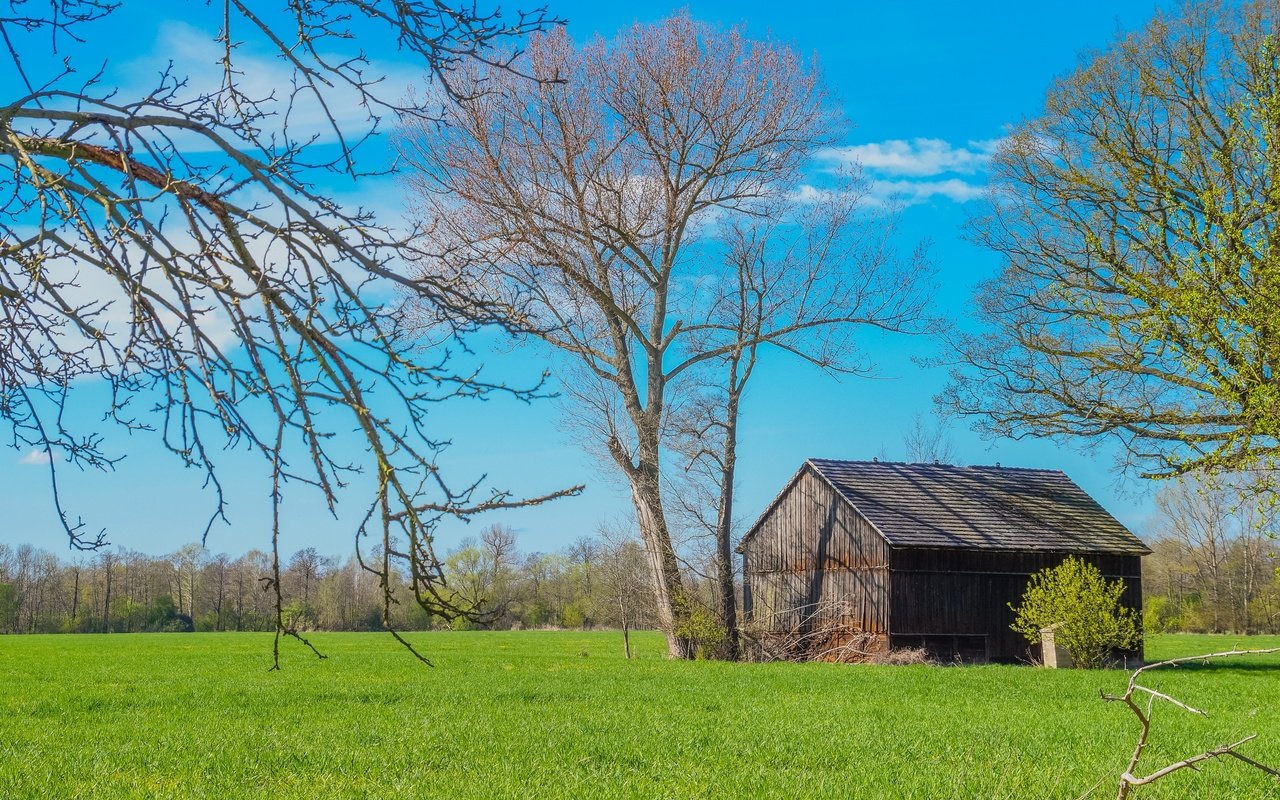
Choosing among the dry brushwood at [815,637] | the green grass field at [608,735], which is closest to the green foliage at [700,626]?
the dry brushwood at [815,637]

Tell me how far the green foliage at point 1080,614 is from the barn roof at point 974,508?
6.83 feet

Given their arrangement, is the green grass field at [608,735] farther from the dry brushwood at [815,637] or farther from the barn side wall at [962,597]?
the dry brushwood at [815,637]

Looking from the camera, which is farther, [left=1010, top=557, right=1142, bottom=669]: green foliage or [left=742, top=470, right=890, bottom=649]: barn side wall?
[left=742, top=470, right=890, bottom=649]: barn side wall

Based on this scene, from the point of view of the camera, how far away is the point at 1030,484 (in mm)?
32688

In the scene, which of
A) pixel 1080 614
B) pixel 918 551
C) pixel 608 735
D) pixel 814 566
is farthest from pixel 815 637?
pixel 608 735

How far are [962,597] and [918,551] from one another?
1699mm

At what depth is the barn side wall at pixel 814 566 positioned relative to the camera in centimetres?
2781

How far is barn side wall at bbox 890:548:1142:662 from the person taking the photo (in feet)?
89.5

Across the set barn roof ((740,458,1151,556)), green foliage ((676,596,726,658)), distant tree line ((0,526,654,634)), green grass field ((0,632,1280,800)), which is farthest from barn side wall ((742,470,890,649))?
distant tree line ((0,526,654,634))

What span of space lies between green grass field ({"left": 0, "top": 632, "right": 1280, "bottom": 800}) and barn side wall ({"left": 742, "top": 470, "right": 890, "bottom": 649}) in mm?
6309

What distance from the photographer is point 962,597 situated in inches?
1096

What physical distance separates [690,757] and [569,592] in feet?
237

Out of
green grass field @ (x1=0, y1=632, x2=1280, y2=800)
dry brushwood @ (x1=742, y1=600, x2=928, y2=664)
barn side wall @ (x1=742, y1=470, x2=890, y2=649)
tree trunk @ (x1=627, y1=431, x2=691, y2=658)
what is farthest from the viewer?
barn side wall @ (x1=742, y1=470, x2=890, y2=649)

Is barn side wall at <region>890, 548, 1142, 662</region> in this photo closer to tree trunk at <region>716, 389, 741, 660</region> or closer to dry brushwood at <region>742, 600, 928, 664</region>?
dry brushwood at <region>742, 600, 928, 664</region>
